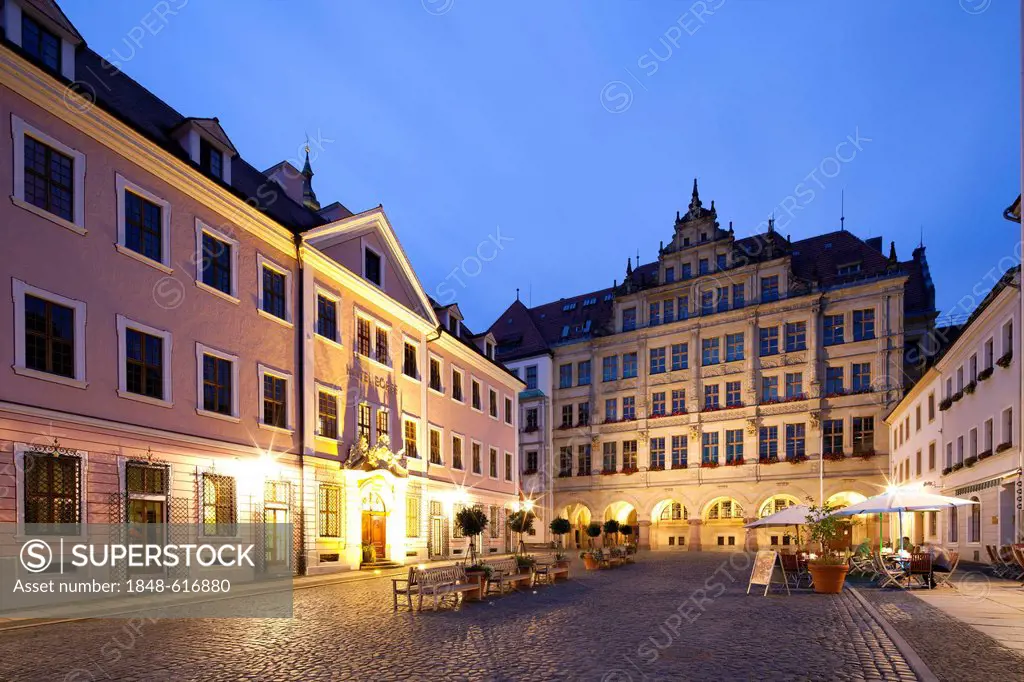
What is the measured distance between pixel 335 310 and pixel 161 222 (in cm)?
843

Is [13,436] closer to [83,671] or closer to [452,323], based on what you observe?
[83,671]

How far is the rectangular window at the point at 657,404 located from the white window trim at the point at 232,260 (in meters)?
35.4

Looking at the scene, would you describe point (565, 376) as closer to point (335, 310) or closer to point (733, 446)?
point (733, 446)

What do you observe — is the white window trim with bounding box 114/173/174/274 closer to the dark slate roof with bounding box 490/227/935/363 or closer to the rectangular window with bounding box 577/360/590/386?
the dark slate roof with bounding box 490/227/935/363

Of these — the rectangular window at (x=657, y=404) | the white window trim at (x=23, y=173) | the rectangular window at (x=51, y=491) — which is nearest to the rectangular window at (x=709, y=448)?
the rectangular window at (x=657, y=404)

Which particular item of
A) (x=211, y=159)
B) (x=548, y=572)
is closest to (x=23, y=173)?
(x=211, y=159)

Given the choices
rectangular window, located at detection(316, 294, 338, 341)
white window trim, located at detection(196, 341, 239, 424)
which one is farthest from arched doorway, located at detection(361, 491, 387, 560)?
white window trim, located at detection(196, 341, 239, 424)

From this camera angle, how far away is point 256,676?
352 inches

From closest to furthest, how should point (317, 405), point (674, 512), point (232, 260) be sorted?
point (232, 260) → point (317, 405) → point (674, 512)

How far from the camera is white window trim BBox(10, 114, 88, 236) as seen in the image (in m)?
15.8

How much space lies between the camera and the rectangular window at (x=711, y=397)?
50.9 metres

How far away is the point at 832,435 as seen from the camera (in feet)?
153

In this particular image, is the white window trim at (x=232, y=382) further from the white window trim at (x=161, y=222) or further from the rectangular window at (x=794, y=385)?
the rectangular window at (x=794, y=385)

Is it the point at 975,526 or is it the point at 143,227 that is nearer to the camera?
the point at 143,227
